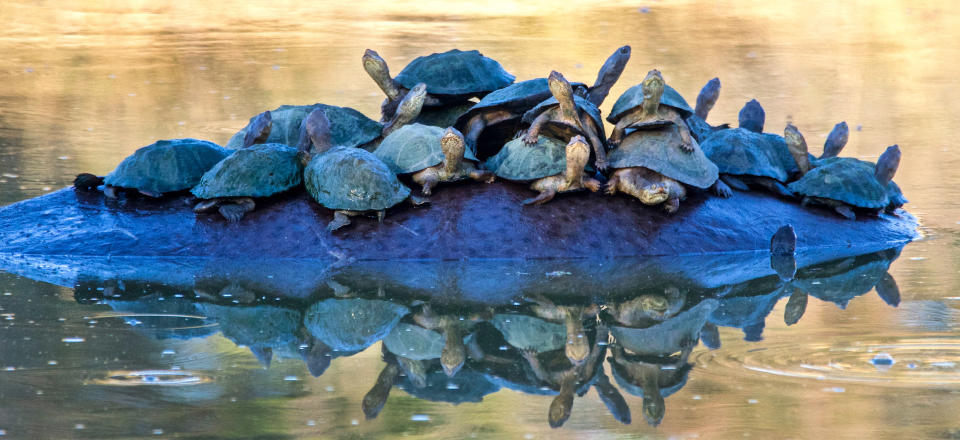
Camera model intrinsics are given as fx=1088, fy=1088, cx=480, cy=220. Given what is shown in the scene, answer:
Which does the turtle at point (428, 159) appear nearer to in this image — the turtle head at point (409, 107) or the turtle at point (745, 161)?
the turtle head at point (409, 107)

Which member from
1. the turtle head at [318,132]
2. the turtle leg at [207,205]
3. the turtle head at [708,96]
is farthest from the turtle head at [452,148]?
the turtle head at [708,96]

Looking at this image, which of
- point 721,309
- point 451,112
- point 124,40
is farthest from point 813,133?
point 124,40

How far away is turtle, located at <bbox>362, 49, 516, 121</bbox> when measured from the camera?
793cm

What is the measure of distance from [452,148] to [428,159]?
0.26m

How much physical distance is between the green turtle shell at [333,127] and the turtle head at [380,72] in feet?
0.96

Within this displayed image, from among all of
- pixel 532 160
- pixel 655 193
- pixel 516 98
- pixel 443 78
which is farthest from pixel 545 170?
pixel 443 78

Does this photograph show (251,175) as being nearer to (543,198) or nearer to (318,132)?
(318,132)

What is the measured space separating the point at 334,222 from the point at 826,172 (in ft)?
11.5

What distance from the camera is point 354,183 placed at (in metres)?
6.90

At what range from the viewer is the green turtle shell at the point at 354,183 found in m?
6.90

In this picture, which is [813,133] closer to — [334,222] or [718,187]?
[718,187]

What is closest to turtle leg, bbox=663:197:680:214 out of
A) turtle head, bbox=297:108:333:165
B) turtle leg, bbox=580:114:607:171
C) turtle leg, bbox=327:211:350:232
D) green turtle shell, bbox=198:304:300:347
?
turtle leg, bbox=580:114:607:171

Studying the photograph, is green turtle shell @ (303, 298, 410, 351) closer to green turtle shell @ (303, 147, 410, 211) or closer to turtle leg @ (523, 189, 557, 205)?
green turtle shell @ (303, 147, 410, 211)

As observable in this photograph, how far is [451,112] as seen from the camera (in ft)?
26.7
